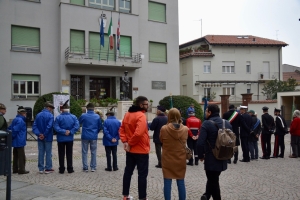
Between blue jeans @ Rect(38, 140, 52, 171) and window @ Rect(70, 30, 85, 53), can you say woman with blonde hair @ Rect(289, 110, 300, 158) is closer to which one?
blue jeans @ Rect(38, 140, 52, 171)

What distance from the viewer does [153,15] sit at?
3055 centimetres

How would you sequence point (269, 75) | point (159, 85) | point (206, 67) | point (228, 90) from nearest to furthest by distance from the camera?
point (159, 85)
point (206, 67)
point (228, 90)
point (269, 75)

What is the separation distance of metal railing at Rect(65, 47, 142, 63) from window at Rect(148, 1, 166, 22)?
4253 mm

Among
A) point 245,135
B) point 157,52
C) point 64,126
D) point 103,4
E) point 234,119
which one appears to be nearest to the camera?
point 64,126

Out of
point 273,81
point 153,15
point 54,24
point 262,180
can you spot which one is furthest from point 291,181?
point 273,81

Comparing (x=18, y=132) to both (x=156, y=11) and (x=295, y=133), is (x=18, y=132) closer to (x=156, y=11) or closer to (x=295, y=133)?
(x=295, y=133)

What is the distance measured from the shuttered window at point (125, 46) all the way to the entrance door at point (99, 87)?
8.64ft

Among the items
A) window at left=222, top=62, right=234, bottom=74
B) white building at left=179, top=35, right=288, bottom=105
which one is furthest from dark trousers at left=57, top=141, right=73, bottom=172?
window at left=222, top=62, right=234, bottom=74

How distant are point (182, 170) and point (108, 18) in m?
23.7

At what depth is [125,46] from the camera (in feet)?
93.4

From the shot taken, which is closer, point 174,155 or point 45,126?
point 174,155

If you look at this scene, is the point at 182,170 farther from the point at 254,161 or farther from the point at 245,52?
the point at 245,52

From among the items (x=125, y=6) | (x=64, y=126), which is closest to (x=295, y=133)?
(x=64, y=126)

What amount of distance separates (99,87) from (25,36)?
7150mm
